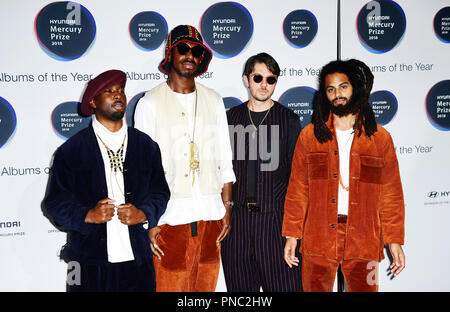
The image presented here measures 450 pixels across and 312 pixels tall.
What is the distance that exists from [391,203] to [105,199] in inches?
77.8

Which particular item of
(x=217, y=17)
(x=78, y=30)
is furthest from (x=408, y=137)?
(x=78, y=30)

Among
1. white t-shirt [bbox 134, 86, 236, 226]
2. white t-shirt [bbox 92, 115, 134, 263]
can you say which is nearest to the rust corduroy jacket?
white t-shirt [bbox 134, 86, 236, 226]

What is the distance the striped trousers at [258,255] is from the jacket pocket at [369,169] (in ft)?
2.24

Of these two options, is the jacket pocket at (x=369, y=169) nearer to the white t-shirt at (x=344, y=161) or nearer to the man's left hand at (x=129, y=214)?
the white t-shirt at (x=344, y=161)

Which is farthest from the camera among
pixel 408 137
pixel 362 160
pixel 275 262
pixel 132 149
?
pixel 408 137

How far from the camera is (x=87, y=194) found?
2.59 m

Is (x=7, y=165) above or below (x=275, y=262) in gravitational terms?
above

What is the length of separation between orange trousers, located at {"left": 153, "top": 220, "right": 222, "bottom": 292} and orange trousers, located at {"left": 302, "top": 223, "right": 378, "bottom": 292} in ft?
2.37

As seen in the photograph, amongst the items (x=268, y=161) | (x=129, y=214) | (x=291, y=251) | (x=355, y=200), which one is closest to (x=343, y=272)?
(x=291, y=251)

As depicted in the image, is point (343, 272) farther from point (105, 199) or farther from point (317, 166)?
point (105, 199)

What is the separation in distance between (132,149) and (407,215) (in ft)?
9.12

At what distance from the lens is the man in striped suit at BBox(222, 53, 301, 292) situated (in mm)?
3033
